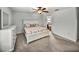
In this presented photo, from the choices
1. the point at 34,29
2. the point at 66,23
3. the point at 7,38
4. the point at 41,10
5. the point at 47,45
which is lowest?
the point at 47,45

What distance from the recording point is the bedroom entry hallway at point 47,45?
1.52m

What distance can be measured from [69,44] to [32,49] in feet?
2.19

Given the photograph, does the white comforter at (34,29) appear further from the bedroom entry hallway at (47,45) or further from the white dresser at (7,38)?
the white dresser at (7,38)

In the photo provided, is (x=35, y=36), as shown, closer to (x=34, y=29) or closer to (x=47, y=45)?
(x=34, y=29)

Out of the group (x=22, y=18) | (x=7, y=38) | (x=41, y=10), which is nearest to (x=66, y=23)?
(x=41, y=10)

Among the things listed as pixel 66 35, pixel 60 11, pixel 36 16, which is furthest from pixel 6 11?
pixel 66 35

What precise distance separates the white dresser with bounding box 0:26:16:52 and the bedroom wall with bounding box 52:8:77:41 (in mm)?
762

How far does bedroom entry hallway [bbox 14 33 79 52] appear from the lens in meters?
1.52

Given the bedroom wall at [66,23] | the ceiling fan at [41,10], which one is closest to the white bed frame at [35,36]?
the bedroom wall at [66,23]

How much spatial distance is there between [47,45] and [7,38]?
28.8 inches

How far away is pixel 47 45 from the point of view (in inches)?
62.4

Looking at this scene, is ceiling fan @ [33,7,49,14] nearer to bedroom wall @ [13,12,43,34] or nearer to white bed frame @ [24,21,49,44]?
bedroom wall @ [13,12,43,34]
